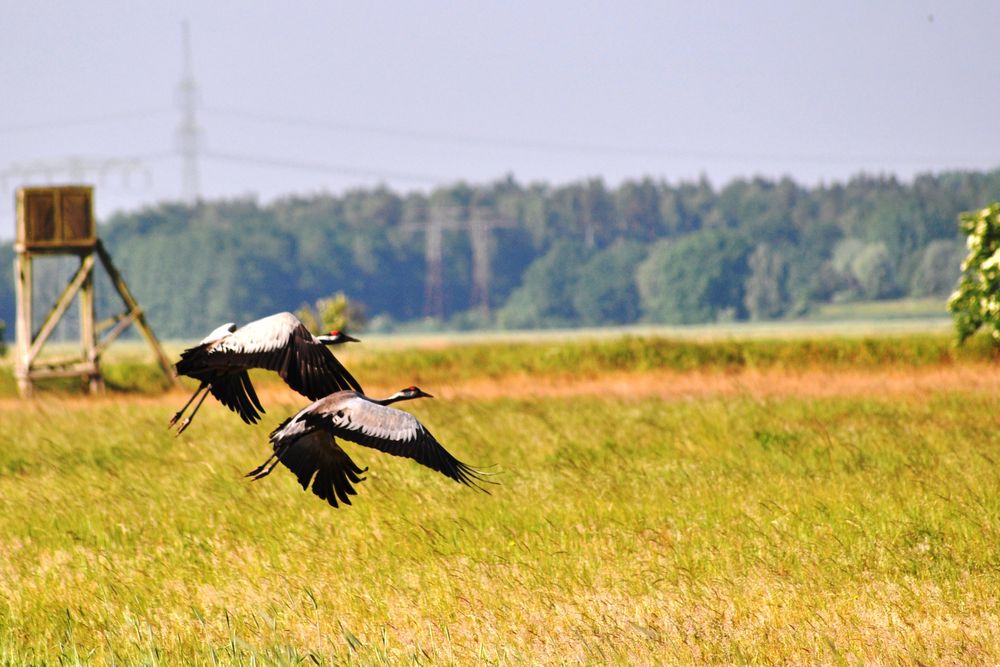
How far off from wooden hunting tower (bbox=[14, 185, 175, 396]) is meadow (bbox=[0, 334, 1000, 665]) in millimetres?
9017

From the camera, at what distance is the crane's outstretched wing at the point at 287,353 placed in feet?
23.9

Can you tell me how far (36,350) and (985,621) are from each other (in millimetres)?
22906

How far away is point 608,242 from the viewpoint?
176m

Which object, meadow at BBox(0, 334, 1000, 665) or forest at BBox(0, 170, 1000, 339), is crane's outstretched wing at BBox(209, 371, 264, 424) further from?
forest at BBox(0, 170, 1000, 339)

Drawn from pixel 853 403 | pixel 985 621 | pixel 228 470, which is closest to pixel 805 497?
pixel 985 621

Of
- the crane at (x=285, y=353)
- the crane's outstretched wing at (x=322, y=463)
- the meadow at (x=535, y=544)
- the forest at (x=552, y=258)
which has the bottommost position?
the forest at (x=552, y=258)

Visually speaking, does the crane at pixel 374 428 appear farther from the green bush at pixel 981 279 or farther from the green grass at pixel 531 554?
the green bush at pixel 981 279

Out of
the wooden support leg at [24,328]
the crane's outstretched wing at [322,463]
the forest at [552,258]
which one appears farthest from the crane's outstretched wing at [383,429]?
the forest at [552,258]

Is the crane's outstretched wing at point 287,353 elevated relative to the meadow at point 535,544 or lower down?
elevated

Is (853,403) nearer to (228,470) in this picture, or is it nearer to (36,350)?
(228,470)

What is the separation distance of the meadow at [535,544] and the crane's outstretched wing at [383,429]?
1274 millimetres

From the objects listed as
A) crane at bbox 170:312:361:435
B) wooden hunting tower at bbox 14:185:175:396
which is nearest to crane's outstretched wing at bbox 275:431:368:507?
crane at bbox 170:312:361:435

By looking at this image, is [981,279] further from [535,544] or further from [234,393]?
[234,393]

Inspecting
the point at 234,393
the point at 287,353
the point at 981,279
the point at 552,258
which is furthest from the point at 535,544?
the point at 552,258
